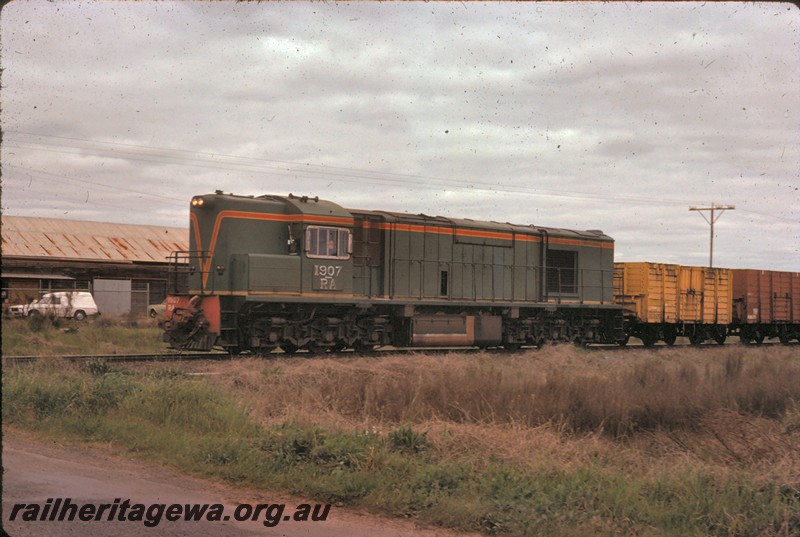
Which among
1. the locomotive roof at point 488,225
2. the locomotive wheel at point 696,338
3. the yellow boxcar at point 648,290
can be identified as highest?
the locomotive roof at point 488,225

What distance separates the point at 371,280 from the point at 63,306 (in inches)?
888

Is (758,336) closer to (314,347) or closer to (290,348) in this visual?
(314,347)

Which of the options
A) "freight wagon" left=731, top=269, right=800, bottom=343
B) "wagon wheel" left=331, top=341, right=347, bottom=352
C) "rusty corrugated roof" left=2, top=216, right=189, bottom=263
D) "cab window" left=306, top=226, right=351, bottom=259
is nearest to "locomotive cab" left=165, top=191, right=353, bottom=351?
"cab window" left=306, top=226, right=351, bottom=259

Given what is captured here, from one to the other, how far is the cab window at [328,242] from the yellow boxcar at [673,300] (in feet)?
Answer: 43.8

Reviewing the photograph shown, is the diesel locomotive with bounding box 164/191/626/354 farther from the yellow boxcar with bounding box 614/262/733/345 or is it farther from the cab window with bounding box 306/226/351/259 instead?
the yellow boxcar with bounding box 614/262/733/345

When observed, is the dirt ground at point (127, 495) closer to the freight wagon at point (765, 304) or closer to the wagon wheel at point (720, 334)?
the wagon wheel at point (720, 334)

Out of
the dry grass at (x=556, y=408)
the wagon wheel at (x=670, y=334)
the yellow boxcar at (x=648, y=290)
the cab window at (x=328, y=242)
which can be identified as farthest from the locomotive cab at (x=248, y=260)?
the wagon wheel at (x=670, y=334)

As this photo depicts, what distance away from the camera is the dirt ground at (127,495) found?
6086 millimetres

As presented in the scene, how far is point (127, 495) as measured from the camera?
275 inches

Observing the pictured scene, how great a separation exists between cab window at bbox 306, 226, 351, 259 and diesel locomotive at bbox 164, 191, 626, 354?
29 mm

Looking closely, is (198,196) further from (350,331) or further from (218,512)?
(218,512)

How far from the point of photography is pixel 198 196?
18703mm

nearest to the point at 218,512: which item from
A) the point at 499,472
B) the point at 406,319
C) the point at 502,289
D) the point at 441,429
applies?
the point at 499,472

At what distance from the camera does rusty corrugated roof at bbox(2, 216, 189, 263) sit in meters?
42.4
